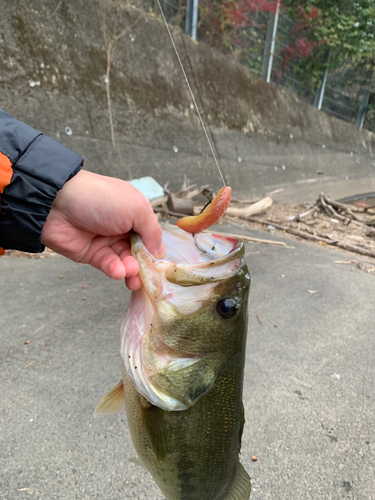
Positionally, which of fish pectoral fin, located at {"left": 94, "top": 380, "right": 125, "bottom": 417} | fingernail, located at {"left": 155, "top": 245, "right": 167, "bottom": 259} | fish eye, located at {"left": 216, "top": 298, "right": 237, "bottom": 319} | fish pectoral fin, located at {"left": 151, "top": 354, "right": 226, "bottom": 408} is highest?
fingernail, located at {"left": 155, "top": 245, "right": 167, "bottom": 259}

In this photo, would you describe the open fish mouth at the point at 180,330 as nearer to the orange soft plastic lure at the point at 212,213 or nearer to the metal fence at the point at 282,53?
the orange soft plastic lure at the point at 212,213

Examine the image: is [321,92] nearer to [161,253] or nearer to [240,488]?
[161,253]

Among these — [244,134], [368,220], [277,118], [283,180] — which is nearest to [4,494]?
[368,220]

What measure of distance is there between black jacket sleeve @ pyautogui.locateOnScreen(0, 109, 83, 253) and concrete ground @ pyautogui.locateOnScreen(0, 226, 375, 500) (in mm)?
1423

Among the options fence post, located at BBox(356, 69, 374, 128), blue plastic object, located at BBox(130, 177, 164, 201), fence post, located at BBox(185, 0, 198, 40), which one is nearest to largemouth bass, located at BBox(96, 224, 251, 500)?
blue plastic object, located at BBox(130, 177, 164, 201)

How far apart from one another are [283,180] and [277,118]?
7.69 ft

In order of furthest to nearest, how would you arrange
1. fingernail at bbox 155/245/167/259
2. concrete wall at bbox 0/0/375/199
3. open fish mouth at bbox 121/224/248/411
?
concrete wall at bbox 0/0/375/199 → fingernail at bbox 155/245/167/259 → open fish mouth at bbox 121/224/248/411

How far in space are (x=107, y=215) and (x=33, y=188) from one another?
11.1 inches

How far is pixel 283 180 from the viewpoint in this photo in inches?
475

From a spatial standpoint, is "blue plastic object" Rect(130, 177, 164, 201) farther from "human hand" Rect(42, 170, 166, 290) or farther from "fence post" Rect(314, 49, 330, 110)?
"fence post" Rect(314, 49, 330, 110)

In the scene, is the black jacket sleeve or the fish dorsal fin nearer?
the black jacket sleeve

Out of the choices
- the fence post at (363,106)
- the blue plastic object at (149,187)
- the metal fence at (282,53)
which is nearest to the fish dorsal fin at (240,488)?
the blue plastic object at (149,187)

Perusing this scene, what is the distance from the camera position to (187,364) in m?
1.21

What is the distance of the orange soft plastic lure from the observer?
1281 millimetres
